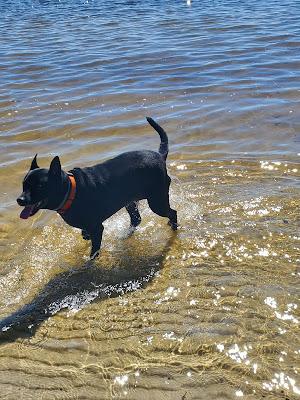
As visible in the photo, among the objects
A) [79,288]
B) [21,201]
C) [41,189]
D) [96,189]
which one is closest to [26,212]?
[21,201]

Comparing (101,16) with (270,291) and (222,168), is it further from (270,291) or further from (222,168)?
(270,291)

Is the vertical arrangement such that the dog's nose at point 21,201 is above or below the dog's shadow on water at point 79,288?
above

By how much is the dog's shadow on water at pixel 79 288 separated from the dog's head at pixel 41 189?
2.97ft

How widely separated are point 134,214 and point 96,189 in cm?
111

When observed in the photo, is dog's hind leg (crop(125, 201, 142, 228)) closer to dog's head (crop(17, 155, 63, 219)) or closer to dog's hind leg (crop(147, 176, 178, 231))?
dog's hind leg (crop(147, 176, 178, 231))

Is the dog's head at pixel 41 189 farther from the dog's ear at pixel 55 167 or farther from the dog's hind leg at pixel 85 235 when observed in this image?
the dog's hind leg at pixel 85 235

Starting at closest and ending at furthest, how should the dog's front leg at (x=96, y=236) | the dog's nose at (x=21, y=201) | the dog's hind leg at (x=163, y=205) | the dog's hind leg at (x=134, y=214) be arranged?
the dog's nose at (x=21, y=201), the dog's front leg at (x=96, y=236), the dog's hind leg at (x=163, y=205), the dog's hind leg at (x=134, y=214)

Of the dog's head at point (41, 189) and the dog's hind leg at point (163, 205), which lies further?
the dog's hind leg at point (163, 205)

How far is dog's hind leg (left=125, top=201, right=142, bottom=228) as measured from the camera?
6184 millimetres

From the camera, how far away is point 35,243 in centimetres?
595

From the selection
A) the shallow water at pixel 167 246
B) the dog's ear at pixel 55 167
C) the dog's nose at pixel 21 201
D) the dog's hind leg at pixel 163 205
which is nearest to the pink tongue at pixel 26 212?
the dog's nose at pixel 21 201

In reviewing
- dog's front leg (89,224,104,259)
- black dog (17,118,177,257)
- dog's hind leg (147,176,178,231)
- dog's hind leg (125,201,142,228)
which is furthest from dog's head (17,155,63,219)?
dog's hind leg (125,201,142,228)

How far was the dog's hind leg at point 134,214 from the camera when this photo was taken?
243 inches

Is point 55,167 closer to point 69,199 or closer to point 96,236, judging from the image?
point 69,199
